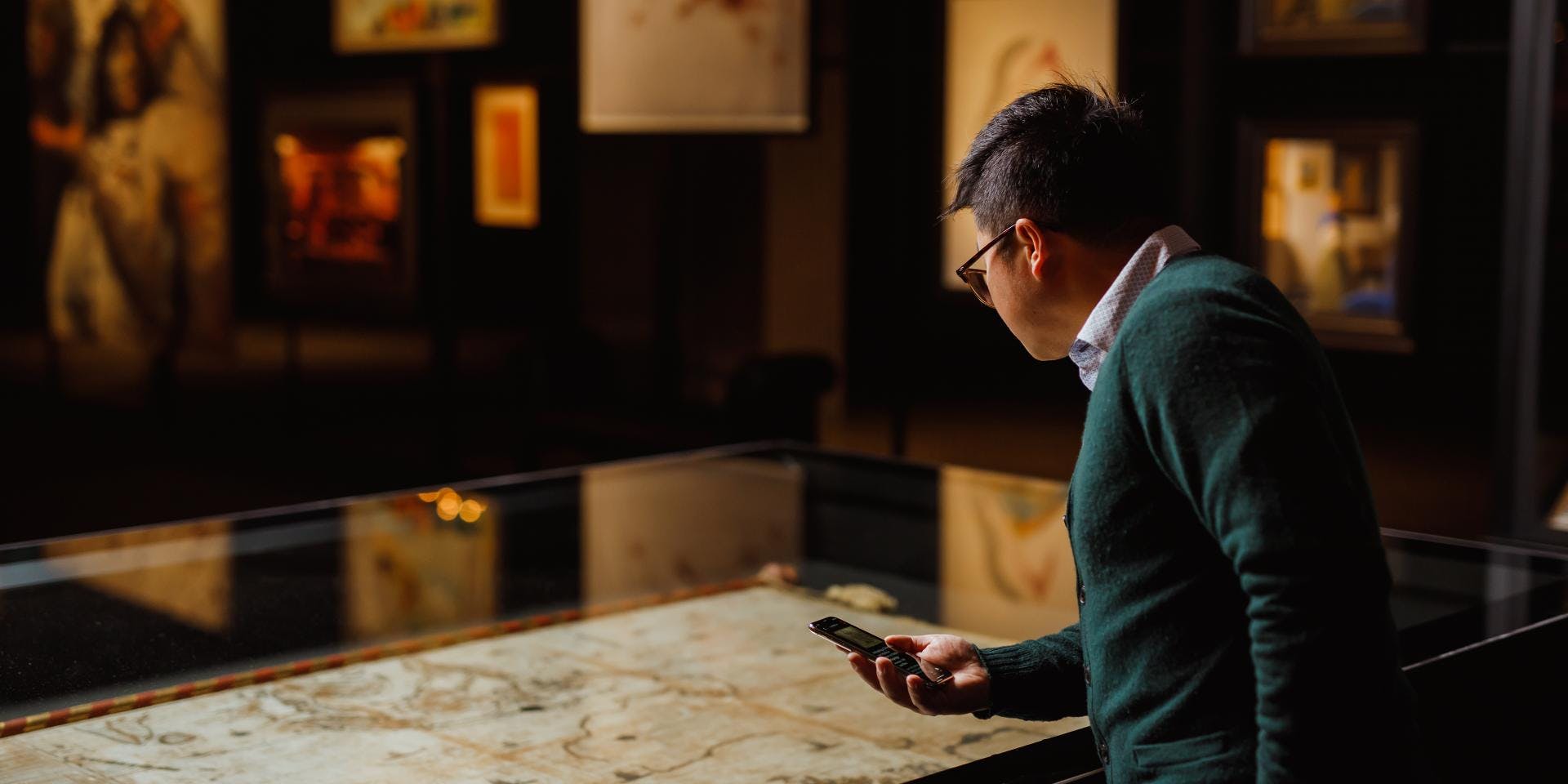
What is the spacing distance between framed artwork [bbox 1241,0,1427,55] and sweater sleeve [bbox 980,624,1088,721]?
3.80 metres

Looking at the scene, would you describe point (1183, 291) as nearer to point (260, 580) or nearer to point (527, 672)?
point (527, 672)

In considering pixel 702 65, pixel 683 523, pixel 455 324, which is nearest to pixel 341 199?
pixel 455 324

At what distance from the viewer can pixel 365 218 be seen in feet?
27.2

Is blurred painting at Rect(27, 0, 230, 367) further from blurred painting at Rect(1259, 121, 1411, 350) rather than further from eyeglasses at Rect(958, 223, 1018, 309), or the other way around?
eyeglasses at Rect(958, 223, 1018, 309)

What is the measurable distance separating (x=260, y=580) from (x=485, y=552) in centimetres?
51

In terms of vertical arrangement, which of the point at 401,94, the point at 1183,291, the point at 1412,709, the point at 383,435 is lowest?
the point at 383,435

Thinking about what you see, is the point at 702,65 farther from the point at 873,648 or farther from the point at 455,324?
the point at 873,648

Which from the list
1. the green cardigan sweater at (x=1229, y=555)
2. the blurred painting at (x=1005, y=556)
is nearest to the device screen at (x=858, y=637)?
the green cardigan sweater at (x=1229, y=555)

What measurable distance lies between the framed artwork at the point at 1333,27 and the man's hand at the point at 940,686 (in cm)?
387

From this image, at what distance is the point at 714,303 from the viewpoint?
7.70 metres

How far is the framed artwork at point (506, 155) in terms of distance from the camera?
7902mm

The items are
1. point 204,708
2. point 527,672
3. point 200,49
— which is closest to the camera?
point 204,708

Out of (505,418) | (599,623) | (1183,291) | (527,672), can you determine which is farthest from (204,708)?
(505,418)

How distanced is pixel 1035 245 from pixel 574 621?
1.87m
